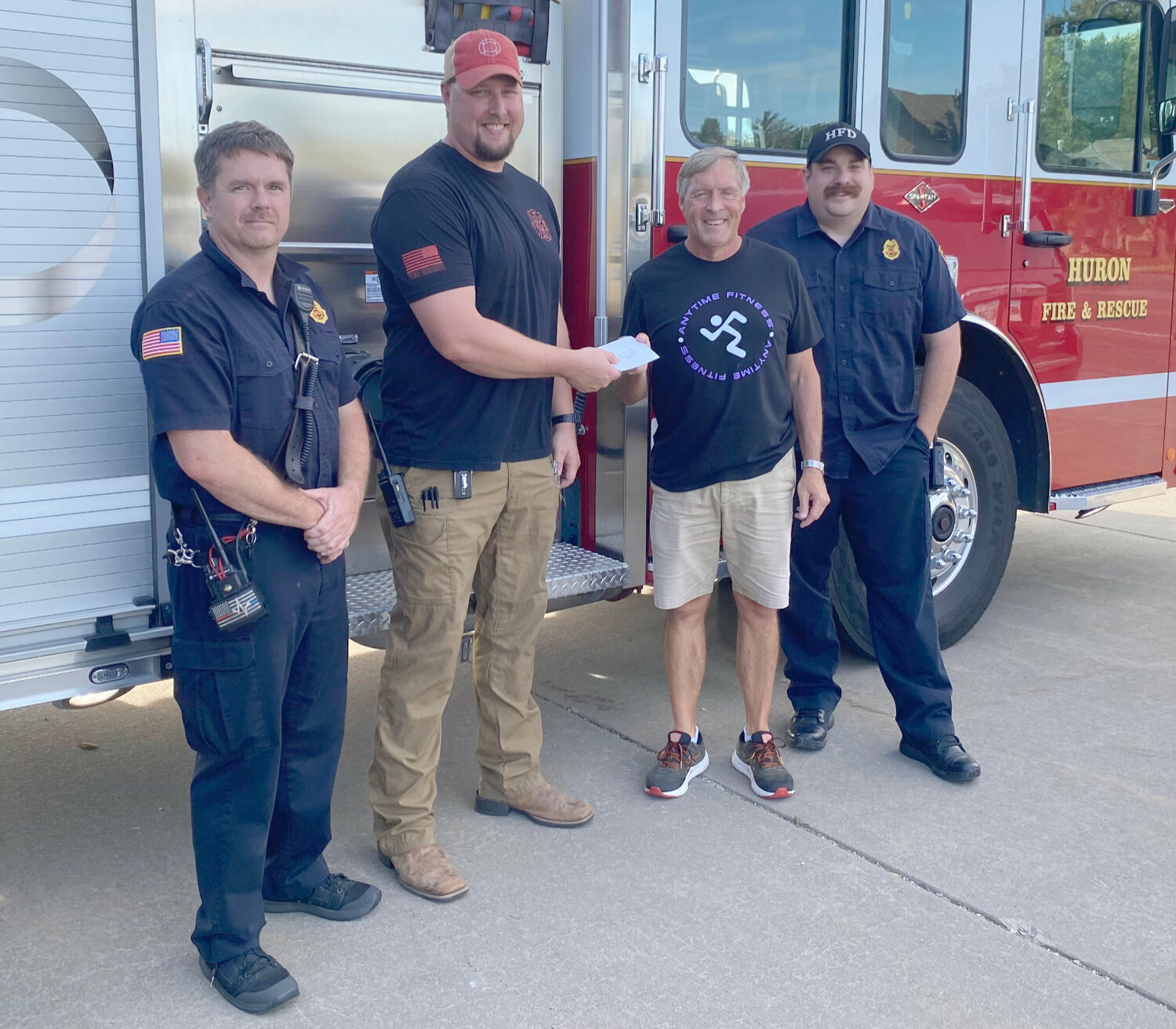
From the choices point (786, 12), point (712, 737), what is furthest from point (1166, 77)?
point (712, 737)

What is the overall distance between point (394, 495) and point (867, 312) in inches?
62.0

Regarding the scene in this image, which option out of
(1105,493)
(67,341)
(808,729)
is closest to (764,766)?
(808,729)

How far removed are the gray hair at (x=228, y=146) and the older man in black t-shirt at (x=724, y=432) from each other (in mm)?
1198

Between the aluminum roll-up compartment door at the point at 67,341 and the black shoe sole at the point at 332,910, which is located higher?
the aluminum roll-up compartment door at the point at 67,341

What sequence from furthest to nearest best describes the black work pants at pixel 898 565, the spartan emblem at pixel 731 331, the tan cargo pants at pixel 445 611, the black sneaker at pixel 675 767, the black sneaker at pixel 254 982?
the black work pants at pixel 898 565 < the black sneaker at pixel 675 767 < the spartan emblem at pixel 731 331 < the tan cargo pants at pixel 445 611 < the black sneaker at pixel 254 982

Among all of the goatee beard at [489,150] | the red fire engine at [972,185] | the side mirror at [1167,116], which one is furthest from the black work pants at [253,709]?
the side mirror at [1167,116]

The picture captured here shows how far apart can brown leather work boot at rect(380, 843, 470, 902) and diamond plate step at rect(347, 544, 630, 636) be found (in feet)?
1.92

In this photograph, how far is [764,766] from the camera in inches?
145

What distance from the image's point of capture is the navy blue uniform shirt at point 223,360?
2.41 m

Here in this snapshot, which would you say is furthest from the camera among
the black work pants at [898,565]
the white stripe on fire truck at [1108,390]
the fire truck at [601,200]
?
the white stripe on fire truck at [1108,390]

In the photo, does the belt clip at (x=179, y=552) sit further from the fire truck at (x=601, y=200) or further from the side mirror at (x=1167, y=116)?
the side mirror at (x=1167, y=116)

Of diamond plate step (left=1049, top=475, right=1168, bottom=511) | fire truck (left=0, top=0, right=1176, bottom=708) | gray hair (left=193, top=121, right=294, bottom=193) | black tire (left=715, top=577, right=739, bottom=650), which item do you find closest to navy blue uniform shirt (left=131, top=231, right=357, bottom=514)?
gray hair (left=193, top=121, right=294, bottom=193)

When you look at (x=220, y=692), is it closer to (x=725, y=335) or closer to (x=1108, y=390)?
(x=725, y=335)

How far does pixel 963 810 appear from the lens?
11.7ft
